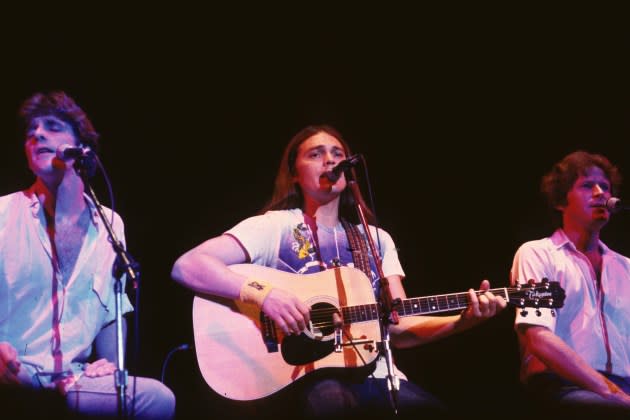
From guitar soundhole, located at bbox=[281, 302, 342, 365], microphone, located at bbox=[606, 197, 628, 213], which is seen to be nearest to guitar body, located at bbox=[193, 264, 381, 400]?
guitar soundhole, located at bbox=[281, 302, 342, 365]

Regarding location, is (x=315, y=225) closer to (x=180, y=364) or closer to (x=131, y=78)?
(x=180, y=364)

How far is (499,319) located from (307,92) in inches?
97.8

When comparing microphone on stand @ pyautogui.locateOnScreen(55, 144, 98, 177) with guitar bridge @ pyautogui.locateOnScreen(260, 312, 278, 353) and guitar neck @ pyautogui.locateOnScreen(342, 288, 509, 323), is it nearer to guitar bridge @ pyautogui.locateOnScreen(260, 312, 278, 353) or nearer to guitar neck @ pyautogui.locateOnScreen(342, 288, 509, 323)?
guitar bridge @ pyautogui.locateOnScreen(260, 312, 278, 353)

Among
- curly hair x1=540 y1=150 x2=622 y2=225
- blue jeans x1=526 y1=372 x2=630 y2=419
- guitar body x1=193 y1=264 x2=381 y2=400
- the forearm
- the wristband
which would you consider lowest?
blue jeans x1=526 y1=372 x2=630 y2=419

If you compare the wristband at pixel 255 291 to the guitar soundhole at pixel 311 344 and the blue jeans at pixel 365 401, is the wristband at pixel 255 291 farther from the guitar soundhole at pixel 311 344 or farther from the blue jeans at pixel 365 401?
the blue jeans at pixel 365 401

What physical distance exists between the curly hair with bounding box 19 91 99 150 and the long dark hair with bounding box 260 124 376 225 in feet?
Result: 4.16

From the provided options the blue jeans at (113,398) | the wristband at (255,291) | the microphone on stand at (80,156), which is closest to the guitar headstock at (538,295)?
the wristband at (255,291)

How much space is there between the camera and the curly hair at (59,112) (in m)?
3.49

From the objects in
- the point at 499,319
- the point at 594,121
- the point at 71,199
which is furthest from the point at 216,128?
the point at 594,121

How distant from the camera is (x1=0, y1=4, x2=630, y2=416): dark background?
14.0 feet

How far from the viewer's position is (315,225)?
399 cm

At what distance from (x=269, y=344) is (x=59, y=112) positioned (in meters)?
1.82

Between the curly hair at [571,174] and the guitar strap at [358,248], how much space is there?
5.43 feet

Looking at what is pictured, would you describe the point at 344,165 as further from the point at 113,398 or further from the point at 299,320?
the point at 113,398
